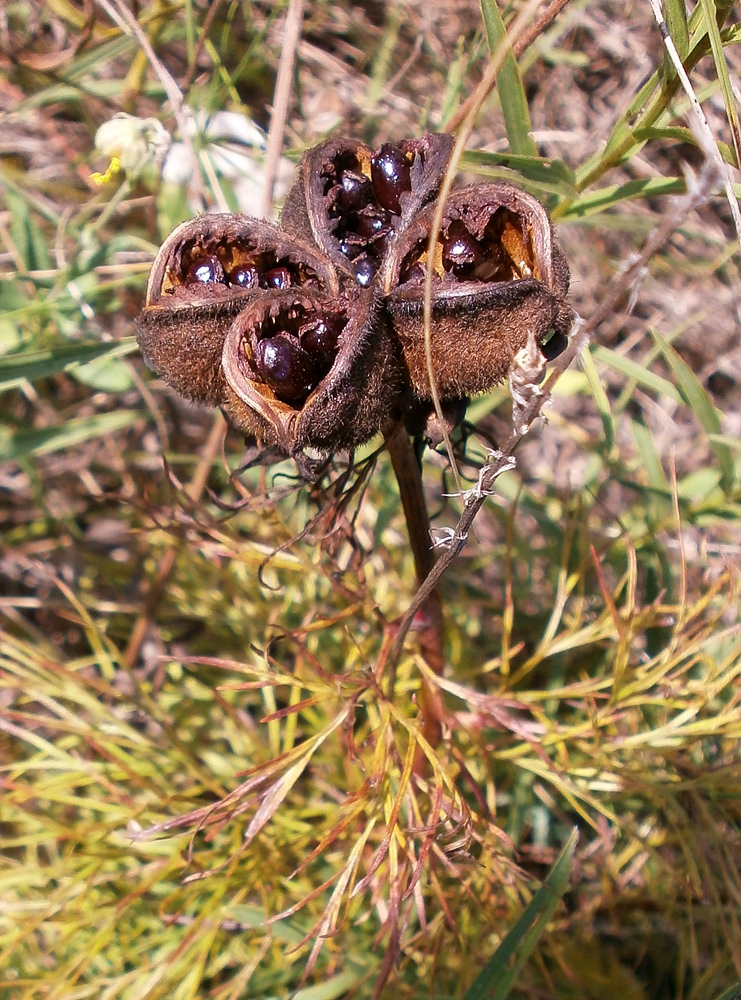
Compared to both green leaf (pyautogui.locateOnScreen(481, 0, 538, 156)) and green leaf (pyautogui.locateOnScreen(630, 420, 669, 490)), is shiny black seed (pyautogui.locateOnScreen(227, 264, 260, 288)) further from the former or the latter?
green leaf (pyautogui.locateOnScreen(630, 420, 669, 490))

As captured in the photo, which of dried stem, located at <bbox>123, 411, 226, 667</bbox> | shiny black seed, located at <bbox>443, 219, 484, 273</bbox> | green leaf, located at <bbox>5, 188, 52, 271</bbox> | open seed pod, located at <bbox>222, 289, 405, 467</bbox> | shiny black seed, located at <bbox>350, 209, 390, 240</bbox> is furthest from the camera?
dried stem, located at <bbox>123, 411, 226, 667</bbox>

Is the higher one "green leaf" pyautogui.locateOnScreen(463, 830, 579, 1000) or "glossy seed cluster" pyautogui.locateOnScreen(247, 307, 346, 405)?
"glossy seed cluster" pyautogui.locateOnScreen(247, 307, 346, 405)

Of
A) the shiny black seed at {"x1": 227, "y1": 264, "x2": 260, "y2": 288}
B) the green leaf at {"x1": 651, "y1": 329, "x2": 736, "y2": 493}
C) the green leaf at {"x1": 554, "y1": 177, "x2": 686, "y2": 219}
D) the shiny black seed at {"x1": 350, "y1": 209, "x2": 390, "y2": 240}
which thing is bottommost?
the green leaf at {"x1": 651, "y1": 329, "x2": 736, "y2": 493}

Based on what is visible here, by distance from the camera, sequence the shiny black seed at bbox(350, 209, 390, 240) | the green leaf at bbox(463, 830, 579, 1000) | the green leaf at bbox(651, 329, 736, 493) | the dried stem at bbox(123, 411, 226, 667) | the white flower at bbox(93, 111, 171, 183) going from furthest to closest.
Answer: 1. the dried stem at bbox(123, 411, 226, 667)
2. the white flower at bbox(93, 111, 171, 183)
3. the green leaf at bbox(651, 329, 736, 493)
4. the green leaf at bbox(463, 830, 579, 1000)
5. the shiny black seed at bbox(350, 209, 390, 240)

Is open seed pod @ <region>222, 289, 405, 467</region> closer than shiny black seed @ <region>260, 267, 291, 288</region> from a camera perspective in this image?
Yes

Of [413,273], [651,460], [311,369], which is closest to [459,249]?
[413,273]

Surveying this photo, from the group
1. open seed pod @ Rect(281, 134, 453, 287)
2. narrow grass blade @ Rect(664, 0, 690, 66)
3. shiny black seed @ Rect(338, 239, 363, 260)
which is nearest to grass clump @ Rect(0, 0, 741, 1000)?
narrow grass blade @ Rect(664, 0, 690, 66)

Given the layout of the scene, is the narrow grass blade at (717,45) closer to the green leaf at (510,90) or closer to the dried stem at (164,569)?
the green leaf at (510,90)

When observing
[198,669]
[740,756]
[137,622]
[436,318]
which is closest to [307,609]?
[198,669]
